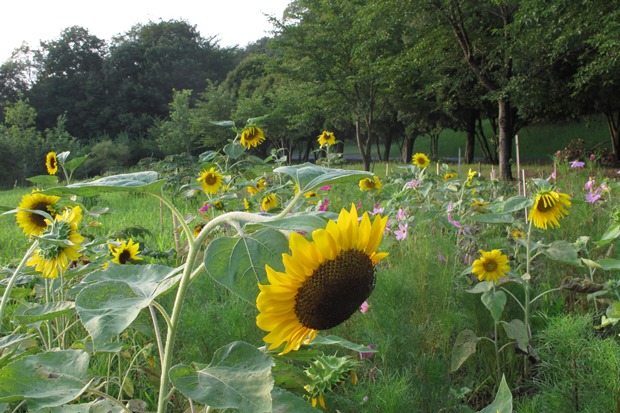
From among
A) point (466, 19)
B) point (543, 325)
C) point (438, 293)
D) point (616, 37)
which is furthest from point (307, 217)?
point (466, 19)

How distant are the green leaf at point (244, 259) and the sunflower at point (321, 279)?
0.06 feet

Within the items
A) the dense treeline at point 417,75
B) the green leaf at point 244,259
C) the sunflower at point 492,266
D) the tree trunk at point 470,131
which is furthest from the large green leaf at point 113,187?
the tree trunk at point 470,131

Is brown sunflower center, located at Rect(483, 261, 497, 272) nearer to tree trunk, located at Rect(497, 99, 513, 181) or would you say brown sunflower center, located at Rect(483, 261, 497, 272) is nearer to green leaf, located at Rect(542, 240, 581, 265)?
green leaf, located at Rect(542, 240, 581, 265)

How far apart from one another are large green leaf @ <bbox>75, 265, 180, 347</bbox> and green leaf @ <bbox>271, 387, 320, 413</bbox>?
0.21m

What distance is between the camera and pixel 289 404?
696 millimetres

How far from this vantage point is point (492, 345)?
6.13 feet

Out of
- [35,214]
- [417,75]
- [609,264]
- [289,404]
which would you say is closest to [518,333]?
[609,264]

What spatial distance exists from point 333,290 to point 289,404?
0.18 m

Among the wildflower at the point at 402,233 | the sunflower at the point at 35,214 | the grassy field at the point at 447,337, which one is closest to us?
the grassy field at the point at 447,337

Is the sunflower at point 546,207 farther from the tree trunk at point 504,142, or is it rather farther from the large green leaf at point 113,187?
the tree trunk at point 504,142

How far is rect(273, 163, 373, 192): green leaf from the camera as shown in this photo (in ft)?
2.21

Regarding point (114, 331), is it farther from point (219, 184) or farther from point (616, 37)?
point (616, 37)

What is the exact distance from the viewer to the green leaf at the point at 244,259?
62 cm

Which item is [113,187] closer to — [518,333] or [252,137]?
[518,333]
